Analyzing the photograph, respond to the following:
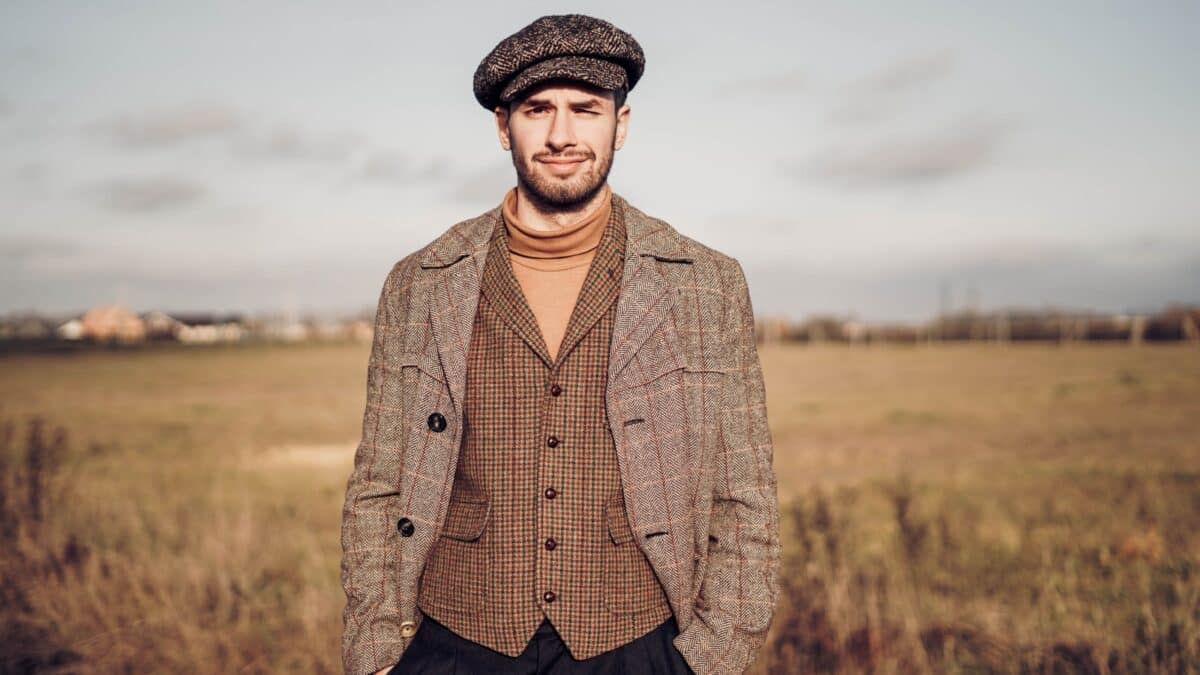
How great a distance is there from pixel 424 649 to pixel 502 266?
1.04m

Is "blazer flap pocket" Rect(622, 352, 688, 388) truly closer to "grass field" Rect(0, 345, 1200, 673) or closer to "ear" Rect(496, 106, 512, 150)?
"ear" Rect(496, 106, 512, 150)

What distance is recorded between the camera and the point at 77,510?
8469 millimetres

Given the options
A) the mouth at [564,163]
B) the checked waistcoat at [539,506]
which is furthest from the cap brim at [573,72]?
the checked waistcoat at [539,506]

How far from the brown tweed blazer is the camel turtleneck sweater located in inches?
4.4

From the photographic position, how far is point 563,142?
8.59ft

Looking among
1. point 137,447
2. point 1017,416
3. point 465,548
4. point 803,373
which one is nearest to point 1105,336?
point 803,373

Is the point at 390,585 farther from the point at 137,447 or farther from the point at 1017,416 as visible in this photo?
the point at 1017,416

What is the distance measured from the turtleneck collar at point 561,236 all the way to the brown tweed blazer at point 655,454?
0.34 ft

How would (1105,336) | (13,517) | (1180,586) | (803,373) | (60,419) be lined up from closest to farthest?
(1180,586)
(13,517)
(60,419)
(803,373)
(1105,336)

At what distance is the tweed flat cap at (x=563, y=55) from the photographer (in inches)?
104

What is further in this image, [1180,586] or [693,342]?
[1180,586]

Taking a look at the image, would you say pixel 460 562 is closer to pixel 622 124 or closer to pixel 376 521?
pixel 376 521

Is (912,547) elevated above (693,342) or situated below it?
below

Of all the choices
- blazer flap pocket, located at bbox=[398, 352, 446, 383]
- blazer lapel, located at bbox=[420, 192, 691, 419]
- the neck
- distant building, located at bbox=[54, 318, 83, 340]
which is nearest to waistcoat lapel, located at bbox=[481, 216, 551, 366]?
blazer lapel, located at bbox=[420, 192, 691, 419]
